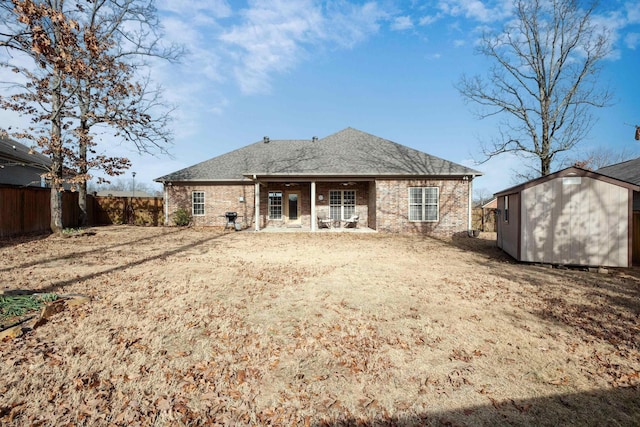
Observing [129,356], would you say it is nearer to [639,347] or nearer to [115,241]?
[639,347]

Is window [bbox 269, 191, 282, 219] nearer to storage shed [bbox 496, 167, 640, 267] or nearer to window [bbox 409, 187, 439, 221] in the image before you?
window [bbox 409, 187, 439, 221]

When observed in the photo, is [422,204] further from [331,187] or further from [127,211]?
[127,211]

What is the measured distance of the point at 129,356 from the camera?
326 centimetres

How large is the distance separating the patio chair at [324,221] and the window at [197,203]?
23.7ft

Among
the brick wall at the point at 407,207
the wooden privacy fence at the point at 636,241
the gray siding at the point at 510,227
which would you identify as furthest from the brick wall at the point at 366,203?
the wooden privacy fence at the point at 636,241

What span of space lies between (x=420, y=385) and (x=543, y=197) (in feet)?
25.4

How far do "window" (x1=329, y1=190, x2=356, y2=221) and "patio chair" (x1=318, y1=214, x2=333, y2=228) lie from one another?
410 millimetres

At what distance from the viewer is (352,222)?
16.8m

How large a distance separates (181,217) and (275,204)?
18.1ft

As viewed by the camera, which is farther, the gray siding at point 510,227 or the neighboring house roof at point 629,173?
the neighboring house roof at point 629,173

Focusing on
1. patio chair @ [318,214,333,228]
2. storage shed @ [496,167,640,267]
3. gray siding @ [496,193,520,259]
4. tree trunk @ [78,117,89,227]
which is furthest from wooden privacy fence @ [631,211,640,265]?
tree trunk @ [78,117,89,227]

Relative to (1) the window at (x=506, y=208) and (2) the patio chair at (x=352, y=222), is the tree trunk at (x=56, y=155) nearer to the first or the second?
(2) the patio chair at (x=352, y=222)

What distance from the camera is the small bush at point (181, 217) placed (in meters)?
17.3

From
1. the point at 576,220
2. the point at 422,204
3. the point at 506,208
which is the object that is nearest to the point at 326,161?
the point at 422,204
